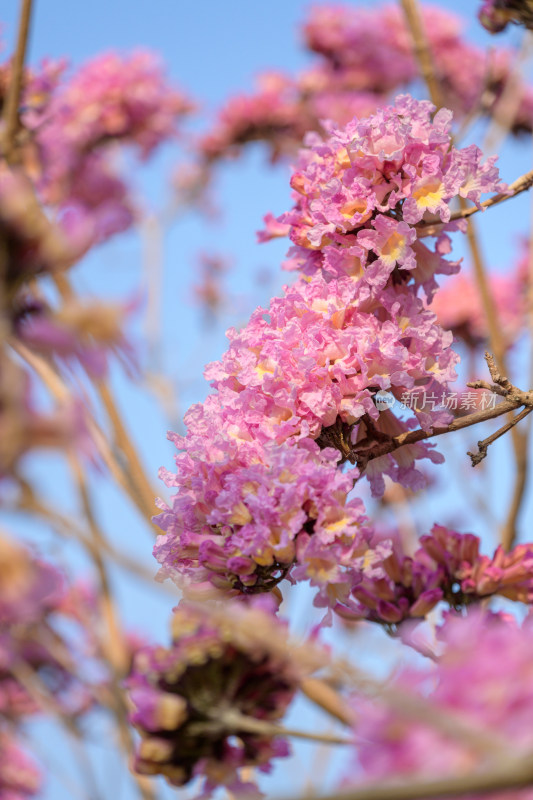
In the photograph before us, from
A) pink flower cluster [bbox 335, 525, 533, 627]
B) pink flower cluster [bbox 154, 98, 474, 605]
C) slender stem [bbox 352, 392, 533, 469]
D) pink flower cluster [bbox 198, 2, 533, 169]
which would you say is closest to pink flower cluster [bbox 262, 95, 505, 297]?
pink flower cluster [bbox 154, 98, 474, 605]

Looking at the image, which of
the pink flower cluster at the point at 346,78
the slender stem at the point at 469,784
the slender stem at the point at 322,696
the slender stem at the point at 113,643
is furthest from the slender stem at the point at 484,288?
the pink flower cluster at the point at 346,78

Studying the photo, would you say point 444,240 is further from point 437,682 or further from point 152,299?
point 152,299

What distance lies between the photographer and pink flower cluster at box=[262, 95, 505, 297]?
109cm

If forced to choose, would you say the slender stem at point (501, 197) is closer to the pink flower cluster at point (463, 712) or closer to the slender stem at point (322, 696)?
the pink flower cluster at point (463, 712)

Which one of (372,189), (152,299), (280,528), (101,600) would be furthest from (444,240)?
(152,299)

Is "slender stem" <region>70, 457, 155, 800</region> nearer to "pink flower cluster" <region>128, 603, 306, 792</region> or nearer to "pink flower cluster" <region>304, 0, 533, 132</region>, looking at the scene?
"pink flower cluster" <region>128, 603, 306, 792</region>

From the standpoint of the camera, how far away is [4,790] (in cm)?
359

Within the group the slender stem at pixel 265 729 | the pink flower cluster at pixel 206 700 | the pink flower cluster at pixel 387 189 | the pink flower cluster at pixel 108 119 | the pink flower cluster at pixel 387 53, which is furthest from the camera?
the pink flower cluster at pixel 387 53

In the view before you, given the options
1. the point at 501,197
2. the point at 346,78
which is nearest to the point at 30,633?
the point at 501,197

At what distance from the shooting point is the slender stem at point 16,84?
5.84 feet

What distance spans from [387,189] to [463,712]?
2.53ft

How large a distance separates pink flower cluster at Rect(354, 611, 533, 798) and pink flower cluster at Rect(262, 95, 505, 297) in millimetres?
611

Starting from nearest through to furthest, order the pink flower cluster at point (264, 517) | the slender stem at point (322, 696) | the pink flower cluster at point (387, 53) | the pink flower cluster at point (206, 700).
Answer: the pink flower cluster at point (206, 700) → the pink flower cluster at point (264, 517) → the slender stem at point (322, 696) → the pink flower cluster at point (387, 53)

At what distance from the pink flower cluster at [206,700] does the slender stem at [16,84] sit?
57.8 inches
